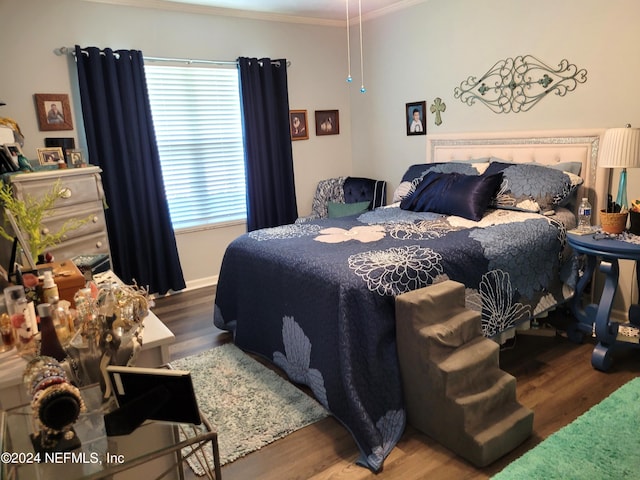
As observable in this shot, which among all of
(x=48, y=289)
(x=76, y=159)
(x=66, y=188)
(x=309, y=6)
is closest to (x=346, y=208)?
(x=309, y=6)

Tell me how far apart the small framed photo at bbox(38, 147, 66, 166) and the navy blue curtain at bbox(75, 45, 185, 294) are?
0.30 meters

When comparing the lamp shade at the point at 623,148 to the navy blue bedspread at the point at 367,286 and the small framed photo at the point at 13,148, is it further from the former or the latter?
the small framed photo at the point at 13,148

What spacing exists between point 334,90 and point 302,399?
352 cm

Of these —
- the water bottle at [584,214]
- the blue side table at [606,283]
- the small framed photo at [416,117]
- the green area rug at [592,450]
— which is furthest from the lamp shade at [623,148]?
the small framed photo at [416,117]

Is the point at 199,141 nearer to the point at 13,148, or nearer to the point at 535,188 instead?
the point at 13,148

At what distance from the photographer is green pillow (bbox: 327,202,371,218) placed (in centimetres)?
468

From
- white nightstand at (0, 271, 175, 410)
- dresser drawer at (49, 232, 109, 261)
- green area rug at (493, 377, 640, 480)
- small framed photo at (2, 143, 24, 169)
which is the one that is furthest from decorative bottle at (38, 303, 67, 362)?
small framed photo at (2, 143, 24, 169)

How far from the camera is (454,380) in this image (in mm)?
1974

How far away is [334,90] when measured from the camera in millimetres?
5039

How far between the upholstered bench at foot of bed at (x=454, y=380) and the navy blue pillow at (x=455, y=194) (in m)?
1.05

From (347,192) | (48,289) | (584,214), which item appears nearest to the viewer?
(48,289)

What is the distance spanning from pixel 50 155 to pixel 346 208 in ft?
8.45

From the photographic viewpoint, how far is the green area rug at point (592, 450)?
6.04ft

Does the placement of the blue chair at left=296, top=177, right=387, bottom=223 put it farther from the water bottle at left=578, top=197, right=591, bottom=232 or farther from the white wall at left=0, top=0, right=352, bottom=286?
the water bottle at left=578, top=197, right=591, bottom=232
